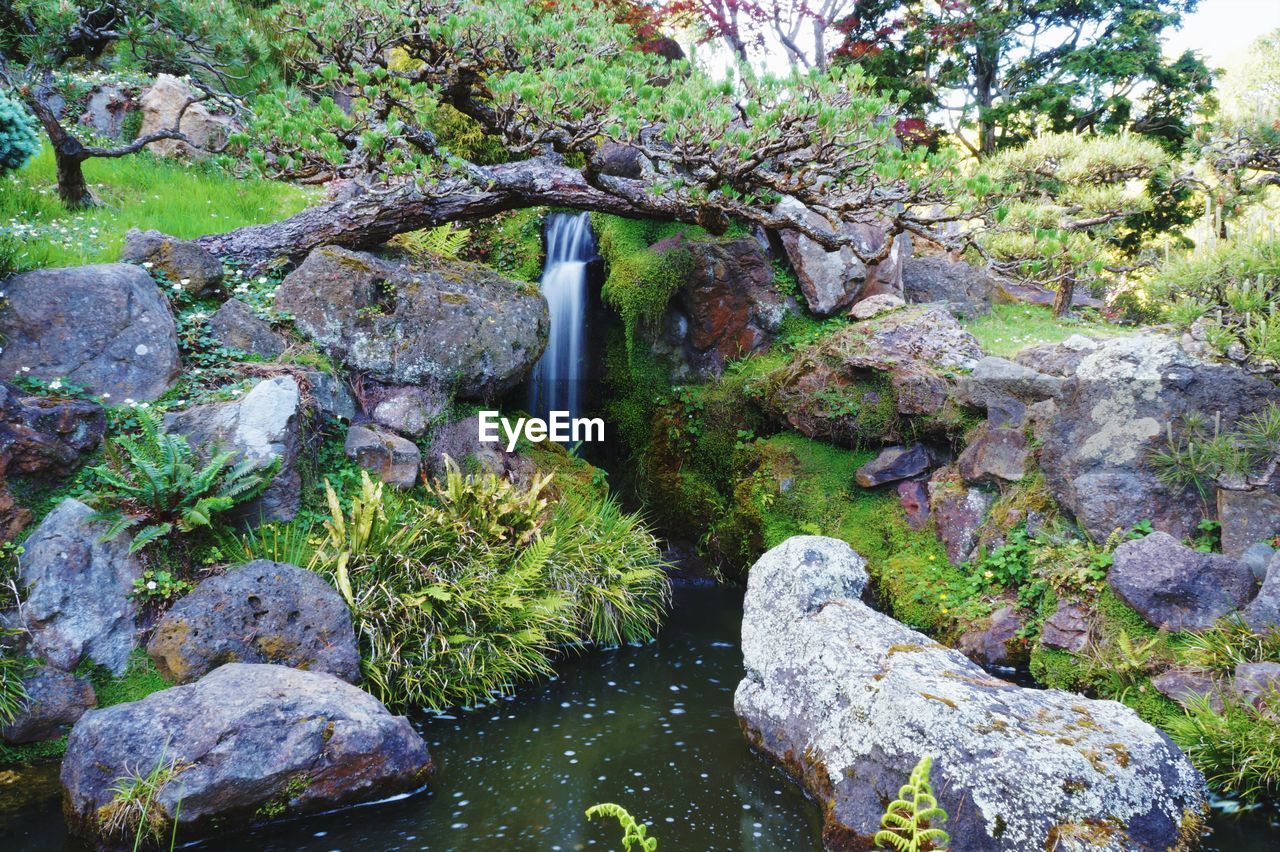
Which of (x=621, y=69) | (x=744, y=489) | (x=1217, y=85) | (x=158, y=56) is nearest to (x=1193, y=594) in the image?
(x=744, y=489)

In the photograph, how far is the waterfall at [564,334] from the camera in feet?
33.9

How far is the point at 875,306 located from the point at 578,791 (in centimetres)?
740

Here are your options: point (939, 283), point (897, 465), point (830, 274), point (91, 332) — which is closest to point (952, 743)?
point (897, 465)

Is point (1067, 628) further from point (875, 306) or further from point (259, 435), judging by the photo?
point (259, 435)

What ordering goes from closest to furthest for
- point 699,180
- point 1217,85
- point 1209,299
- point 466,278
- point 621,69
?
point 1209,299
point 621,69
point 699,180
point 466,278
point 1217,85

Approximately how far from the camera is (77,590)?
18.4 feet

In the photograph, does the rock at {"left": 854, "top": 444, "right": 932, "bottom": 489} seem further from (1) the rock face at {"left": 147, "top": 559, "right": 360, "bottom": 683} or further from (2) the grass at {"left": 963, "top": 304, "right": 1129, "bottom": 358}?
(1) the rock face at {"left": 147, "top": 559, "right": 360, "bottom": 683}

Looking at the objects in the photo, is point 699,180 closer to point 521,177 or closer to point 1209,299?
point 521,177

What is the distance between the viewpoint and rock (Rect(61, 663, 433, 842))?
430cm

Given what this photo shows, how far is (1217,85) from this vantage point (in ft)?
51.6

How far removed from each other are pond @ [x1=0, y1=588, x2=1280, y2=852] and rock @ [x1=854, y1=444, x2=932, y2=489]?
2.98 m

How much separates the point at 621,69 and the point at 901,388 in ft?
13.7

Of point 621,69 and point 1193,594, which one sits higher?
point 621,69

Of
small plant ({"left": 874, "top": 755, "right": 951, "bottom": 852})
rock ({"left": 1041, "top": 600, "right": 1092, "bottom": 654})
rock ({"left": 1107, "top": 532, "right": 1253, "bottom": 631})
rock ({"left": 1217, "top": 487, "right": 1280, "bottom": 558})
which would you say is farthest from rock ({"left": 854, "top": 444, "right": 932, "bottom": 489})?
small plant ({"left": 874, "top": 755, "right": 951, "bottom": 852})
